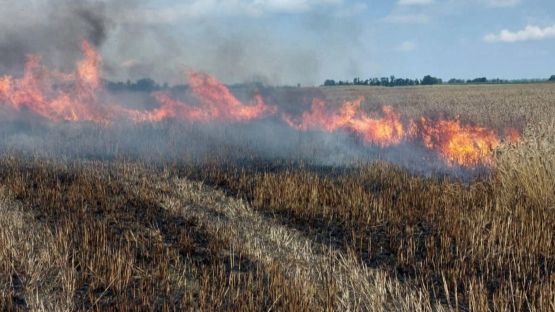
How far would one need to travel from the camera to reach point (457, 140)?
15.7 m

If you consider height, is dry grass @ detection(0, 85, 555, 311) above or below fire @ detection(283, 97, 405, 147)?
below

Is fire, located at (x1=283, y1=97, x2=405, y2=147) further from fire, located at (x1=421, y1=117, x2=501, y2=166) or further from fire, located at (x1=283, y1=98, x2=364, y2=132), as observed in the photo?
fire, located at (x1=421, y1=117, x2=501, y2=166)

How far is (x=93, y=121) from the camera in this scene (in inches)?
813

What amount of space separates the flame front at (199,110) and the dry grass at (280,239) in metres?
5.36

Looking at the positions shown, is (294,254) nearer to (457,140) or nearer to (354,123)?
(457,140)

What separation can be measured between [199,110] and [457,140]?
11807 mm

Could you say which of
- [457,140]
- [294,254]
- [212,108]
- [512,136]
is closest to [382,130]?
[457,140]

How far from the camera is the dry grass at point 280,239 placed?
18.6ft

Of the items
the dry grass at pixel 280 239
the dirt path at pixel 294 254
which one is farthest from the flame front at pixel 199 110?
the dirt path at pixel 294 254

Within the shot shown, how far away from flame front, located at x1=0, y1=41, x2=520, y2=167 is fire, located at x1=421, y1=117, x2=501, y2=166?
0.04 meters

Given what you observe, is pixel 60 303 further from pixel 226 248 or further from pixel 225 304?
pixel 226 248

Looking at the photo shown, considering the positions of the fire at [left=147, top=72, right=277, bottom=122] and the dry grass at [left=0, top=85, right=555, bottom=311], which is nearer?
the dry grass at [left=0, top=85, right=555, bottom=311]

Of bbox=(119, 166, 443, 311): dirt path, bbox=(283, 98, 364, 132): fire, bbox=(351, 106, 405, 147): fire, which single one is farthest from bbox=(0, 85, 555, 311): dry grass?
bbox=(283, 98, 364, 132): fire

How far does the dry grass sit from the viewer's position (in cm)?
567
